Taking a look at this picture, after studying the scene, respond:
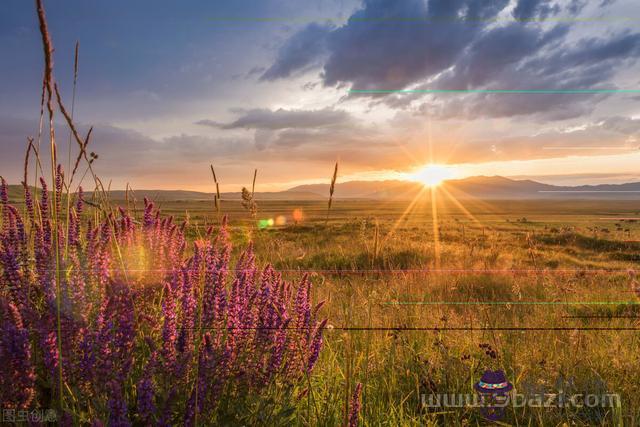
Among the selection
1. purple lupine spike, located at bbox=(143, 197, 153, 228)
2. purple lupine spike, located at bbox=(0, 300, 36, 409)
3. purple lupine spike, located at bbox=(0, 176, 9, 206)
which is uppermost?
purple lupine spike, located at bbox=(0, 176, 9, 206)

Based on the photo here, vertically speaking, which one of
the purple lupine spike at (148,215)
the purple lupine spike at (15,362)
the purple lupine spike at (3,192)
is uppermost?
the purple lupine spike at (3,192)

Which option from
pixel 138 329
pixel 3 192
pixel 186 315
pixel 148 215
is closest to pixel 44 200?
pixel 3 192

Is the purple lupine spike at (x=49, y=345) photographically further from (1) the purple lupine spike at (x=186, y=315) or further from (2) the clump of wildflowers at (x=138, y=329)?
(1) the purple lupine spike at (x=186, y=315)

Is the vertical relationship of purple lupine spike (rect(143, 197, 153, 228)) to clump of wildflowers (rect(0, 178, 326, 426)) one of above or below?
above

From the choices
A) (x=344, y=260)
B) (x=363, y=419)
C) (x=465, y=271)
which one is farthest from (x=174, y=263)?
(x=344, y=260)

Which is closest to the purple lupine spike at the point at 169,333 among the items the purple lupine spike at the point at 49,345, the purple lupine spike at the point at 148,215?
the purple lupine spike at the point at 49,345

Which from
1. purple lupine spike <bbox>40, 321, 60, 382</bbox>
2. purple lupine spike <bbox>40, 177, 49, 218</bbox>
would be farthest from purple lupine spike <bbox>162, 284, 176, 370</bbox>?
purple lupine spike <bbox>40, 177, 49, 218</bbox>

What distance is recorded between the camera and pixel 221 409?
222 cm

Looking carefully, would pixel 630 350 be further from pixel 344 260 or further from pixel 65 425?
pixel 344 260

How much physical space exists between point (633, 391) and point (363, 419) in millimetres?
2644

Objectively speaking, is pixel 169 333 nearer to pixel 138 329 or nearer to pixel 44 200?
pixel 138 329

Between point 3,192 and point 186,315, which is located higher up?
point 3,192

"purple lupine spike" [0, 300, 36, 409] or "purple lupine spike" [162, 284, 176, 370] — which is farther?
"purple lupine spike" [162, 284, 176, 370]

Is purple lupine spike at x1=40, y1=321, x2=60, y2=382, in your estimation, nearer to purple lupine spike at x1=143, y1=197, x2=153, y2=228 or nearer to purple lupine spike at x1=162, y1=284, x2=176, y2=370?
purple lupine spike at x1=162, y1=284, x2=176, y2=370
